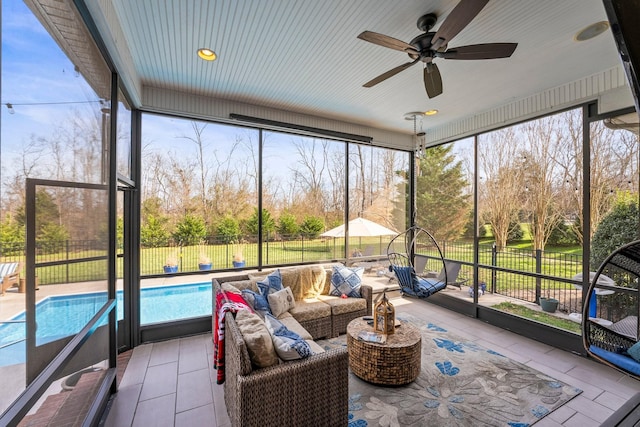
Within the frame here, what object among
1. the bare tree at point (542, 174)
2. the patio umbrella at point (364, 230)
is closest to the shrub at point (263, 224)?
the patio umbrella at point (364, 230)

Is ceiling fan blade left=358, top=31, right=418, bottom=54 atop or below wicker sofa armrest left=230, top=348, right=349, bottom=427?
atop

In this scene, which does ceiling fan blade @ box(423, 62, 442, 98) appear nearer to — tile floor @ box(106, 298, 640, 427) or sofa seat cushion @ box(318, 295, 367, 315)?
sofa seat cushion @ box(318, 295, 367, 315)

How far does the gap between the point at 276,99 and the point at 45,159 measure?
3.01 metres

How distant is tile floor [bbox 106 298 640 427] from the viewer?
2.39 meters

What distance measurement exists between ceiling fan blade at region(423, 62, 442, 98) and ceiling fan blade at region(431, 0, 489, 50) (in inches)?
8.1

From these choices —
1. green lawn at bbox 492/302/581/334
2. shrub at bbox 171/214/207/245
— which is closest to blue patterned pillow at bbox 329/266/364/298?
shrub at bbox 171/214/207/245

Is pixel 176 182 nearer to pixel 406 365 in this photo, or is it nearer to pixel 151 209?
pixel 151 209

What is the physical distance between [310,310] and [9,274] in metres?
2.97

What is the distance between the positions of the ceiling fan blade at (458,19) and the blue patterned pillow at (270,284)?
312 centimetres

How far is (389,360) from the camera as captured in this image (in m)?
2.73

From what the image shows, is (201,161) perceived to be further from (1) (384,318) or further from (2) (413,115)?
(2) (413,115)

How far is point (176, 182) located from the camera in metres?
4.04

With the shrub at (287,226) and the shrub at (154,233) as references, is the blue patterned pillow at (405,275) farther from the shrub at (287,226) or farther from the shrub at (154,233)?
the shrub at (154,233)

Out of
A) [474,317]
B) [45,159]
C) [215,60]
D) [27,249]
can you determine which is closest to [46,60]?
[45,159]
